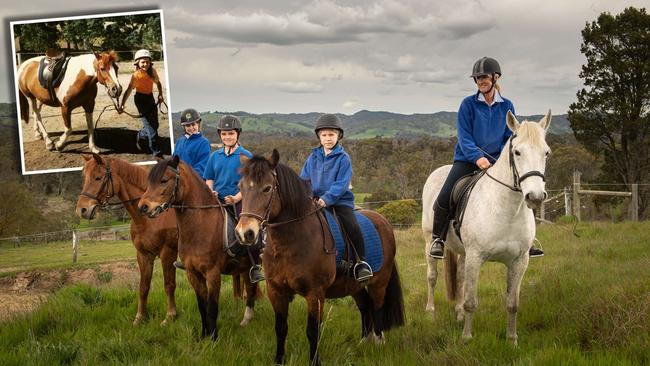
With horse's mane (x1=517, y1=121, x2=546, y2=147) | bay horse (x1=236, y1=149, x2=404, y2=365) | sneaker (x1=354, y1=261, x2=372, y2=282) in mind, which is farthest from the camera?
sneaker (x1=354, y1=261, x2=372, y2=282)

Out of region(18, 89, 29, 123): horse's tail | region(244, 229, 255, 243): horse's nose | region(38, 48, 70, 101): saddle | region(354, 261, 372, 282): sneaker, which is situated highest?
region(38, 48, 70, 101): saddle

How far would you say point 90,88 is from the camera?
13.3m

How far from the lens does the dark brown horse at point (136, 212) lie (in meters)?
6.47

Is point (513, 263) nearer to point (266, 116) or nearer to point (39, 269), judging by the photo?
point (39, 269)

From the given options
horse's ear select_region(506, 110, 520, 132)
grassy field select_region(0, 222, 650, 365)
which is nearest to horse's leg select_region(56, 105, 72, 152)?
grassy field select_region(0, 222, 650, 365)

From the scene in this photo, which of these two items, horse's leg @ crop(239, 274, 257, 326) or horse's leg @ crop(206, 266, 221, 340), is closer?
horse's leg @ crop(206, 266, 221, 340)

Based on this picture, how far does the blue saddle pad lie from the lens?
17.0ft

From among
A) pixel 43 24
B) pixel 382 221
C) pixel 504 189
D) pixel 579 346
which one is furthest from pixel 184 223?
pixel 43 24

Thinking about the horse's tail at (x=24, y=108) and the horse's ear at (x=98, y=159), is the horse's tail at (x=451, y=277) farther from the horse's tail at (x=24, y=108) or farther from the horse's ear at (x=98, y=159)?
the horse's tail at (x=24, y=108)

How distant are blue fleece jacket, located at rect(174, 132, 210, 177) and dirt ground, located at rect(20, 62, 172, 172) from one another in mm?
6377

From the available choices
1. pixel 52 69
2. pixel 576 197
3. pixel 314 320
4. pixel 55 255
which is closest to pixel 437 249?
pixel 314 320

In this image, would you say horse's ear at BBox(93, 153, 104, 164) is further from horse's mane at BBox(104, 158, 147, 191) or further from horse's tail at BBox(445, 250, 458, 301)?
horse's tail at BBox(445, 250, 458, 301)

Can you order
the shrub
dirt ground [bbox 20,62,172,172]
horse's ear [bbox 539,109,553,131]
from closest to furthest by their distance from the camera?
1. horse's ear [bbox 539,109,553,131]
2. dirt ground [bbox 20,62,172,172]
3. the shrub

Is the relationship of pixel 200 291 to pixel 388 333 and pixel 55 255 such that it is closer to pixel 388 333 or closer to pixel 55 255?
pixel 388 333
